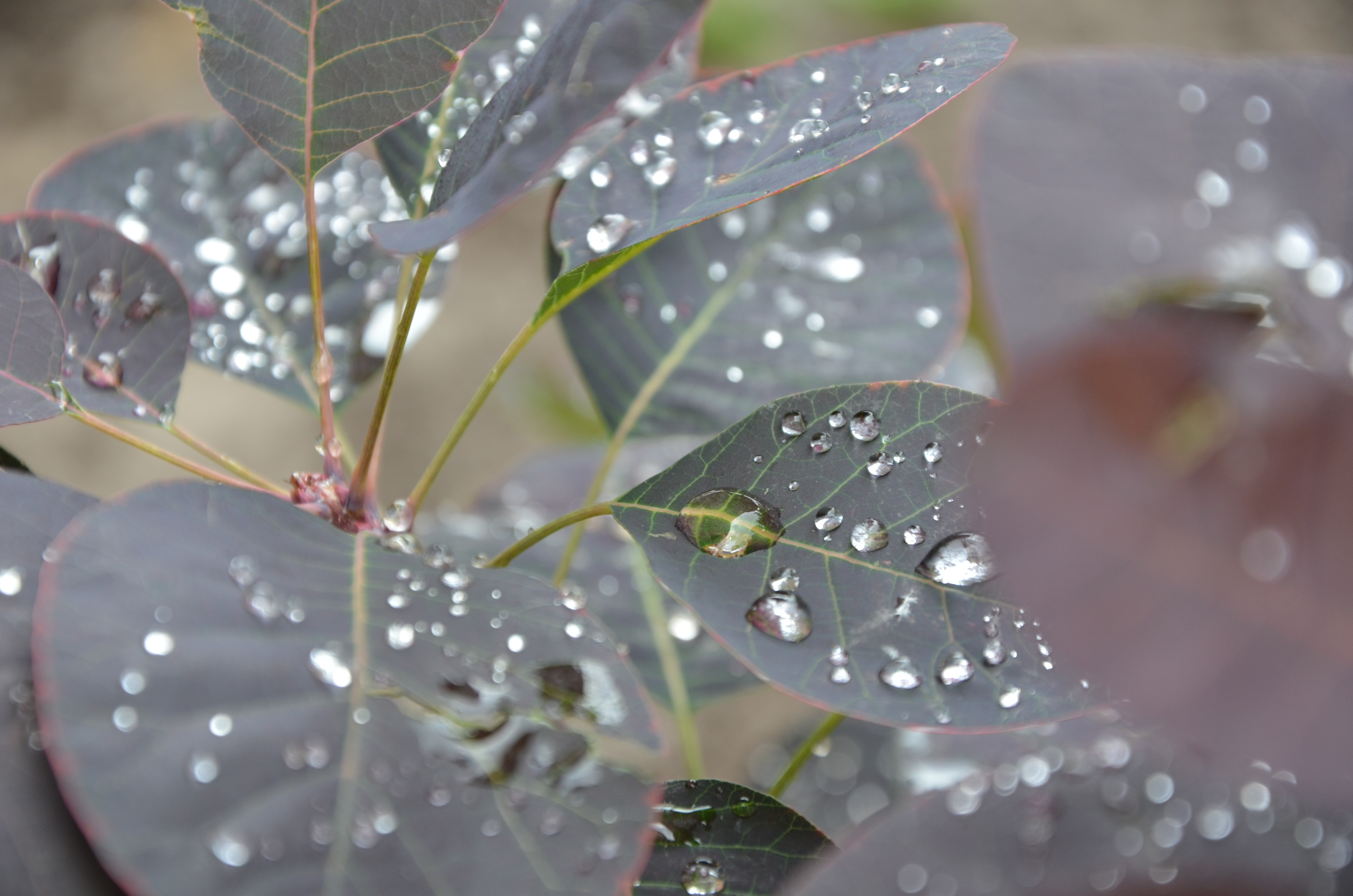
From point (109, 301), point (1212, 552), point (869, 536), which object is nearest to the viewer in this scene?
point (1212, 552)

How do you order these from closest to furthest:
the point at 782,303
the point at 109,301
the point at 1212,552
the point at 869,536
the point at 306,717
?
1. the point at 1212,552
2. the point at 306,717
3. the point at 869,536
4. the point at 109,301
5. the point at 782,303

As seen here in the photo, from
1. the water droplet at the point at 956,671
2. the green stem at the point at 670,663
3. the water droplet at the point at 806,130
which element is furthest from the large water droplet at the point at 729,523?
the green stem at the point at 670,663

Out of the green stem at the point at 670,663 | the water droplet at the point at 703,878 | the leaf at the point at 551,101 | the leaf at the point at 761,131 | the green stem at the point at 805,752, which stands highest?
the leaf at the point at 551,101

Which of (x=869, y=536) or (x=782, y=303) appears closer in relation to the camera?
(x=869, y=536)

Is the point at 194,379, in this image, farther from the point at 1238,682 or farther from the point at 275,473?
the point at 1238,682

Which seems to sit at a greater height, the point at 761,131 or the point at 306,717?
the point at 761,131

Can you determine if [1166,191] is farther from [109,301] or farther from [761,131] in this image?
[109,301]

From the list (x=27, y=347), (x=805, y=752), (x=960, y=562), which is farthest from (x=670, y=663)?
(x=27, y=347)

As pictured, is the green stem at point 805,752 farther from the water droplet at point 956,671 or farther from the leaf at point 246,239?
the leaf at point 246,239
